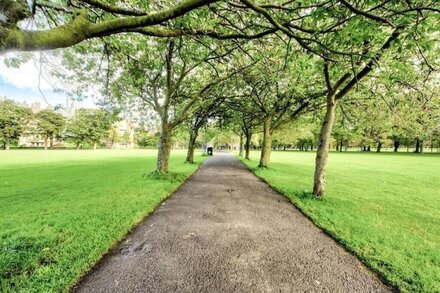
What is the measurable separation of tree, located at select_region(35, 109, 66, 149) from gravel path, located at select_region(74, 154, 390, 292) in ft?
299

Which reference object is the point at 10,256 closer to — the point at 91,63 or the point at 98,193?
the point at 98,193

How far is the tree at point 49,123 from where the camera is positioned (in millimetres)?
77188

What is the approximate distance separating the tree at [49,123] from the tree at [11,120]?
4.08 m

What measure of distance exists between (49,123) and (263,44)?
3694 inches

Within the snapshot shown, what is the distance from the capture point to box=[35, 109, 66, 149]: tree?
7719cm

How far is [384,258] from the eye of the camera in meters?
4.11

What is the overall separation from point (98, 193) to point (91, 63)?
16.1 feet

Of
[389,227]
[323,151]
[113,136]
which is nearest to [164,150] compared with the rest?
[323,151]

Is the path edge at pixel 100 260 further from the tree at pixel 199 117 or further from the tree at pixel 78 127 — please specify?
the tree at pixel 78 127

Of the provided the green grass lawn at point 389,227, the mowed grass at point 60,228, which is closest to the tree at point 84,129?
the mowed grass at point 60,228

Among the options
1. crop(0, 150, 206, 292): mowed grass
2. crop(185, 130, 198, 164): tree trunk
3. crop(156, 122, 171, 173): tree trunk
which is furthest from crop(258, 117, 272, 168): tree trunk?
crop(0, 150, 206, 292): mowed grass

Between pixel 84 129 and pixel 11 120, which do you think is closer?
pixel 11 120

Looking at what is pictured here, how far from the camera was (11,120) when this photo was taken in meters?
69.1

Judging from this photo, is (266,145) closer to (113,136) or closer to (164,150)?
(164,150)
